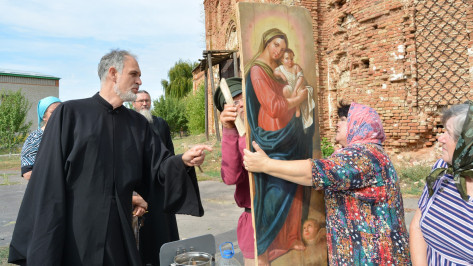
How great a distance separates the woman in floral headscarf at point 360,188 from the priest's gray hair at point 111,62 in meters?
1.16

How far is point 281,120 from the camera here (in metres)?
2.17

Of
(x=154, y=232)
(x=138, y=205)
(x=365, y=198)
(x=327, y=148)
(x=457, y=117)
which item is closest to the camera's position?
(x=457, y=117)

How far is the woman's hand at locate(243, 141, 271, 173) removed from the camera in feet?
6.52

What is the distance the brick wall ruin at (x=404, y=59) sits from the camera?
7770 mm

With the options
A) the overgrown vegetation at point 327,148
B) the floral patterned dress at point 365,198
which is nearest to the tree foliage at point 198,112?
the overgrown vegetation at point 327,148

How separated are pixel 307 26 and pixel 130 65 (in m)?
1.32

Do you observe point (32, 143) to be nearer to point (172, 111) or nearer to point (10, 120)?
point (10, 120)

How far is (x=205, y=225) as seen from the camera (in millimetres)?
6293

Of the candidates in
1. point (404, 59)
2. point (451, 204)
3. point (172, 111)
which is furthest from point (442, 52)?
point (172, 111)

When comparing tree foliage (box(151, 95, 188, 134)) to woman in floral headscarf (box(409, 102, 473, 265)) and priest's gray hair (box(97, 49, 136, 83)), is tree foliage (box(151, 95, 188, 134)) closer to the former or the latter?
priest's gray hair (box(97, 49, 136, 83))

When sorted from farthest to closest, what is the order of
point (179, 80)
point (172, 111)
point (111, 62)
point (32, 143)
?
point (179, 80), point (172, 111), point (32, 143), point (111, 62)

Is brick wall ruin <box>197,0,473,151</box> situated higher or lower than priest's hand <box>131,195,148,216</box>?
higher

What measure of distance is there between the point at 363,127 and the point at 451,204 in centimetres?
62

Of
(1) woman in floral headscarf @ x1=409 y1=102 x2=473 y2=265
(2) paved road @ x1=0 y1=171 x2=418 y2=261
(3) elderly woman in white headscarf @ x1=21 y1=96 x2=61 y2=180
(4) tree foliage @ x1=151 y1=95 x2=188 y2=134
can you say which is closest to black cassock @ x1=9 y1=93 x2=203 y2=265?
(1) woman in floral headscarf @ x1=409 y1=102 x2=473 y2=265
